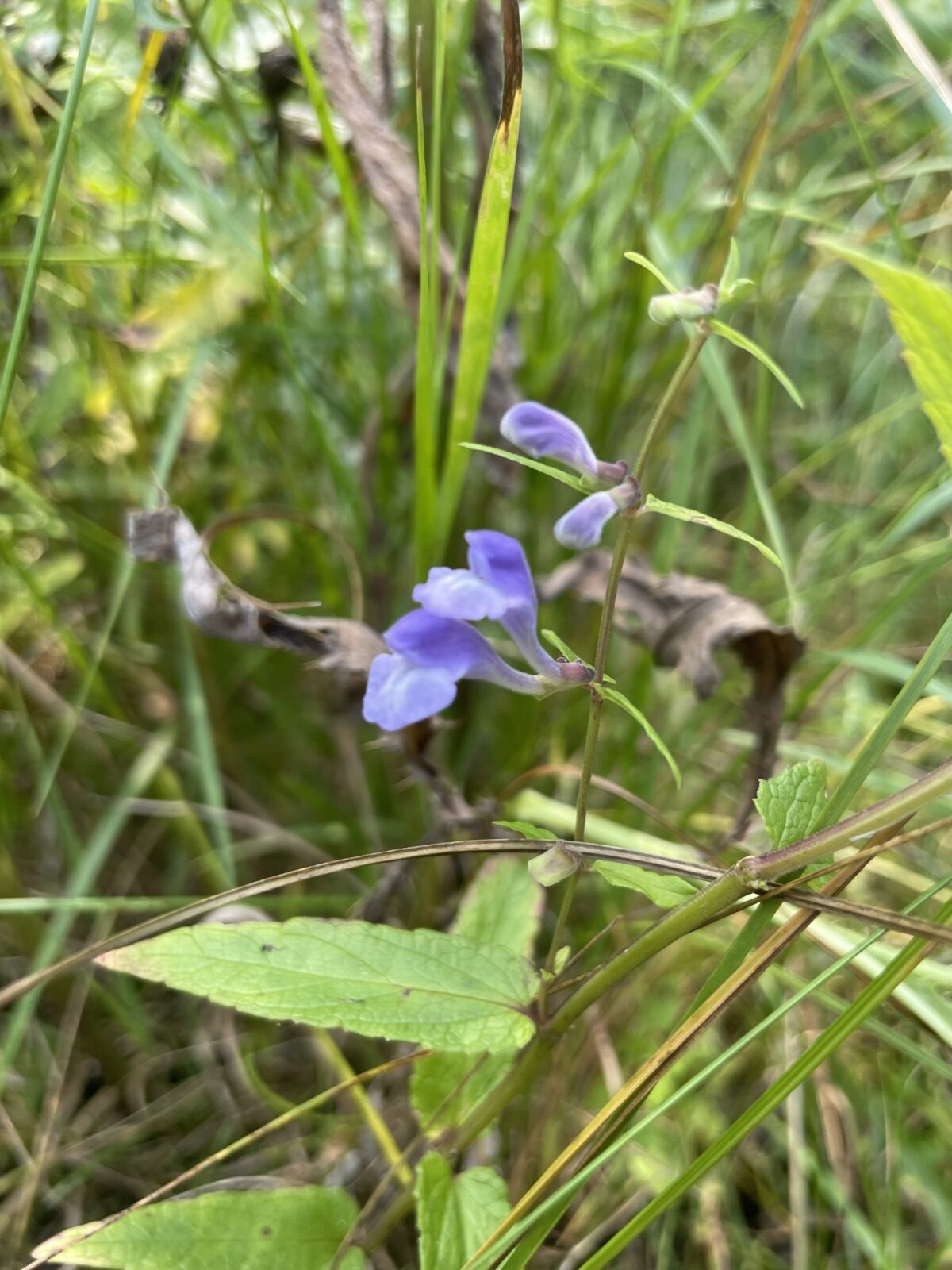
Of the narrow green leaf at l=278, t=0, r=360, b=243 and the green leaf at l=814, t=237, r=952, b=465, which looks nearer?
the green leaf at l=814, t=237, r=952, b=465

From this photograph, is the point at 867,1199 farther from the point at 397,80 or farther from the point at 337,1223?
the point at 397,80

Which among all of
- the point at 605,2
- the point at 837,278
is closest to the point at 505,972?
the point at 605,2

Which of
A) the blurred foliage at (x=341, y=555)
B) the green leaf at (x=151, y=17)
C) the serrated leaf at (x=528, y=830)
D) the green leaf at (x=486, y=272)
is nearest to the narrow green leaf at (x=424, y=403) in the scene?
the green leaf at (x=486, y=272)

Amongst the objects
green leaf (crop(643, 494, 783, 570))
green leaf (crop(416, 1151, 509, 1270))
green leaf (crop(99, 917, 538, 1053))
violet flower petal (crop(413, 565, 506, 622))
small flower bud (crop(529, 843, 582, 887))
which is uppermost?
green leaf (crop(643, 494, 783, 570))

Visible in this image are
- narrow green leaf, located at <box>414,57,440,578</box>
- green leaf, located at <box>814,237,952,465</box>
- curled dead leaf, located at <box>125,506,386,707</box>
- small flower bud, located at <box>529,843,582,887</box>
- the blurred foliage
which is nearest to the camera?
green leaf, located at <box>814,237,952,465</box>

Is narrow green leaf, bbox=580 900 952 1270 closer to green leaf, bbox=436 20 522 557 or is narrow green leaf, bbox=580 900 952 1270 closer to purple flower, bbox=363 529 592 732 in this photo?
purple flower, bbox=363 529 592 732

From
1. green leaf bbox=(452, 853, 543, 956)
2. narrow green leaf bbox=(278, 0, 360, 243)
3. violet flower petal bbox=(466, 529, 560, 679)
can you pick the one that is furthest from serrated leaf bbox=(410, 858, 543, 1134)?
narrow green leaf bbox=(278, 0, 360, 243)

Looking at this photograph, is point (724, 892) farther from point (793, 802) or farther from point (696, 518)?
point (696, 518)
